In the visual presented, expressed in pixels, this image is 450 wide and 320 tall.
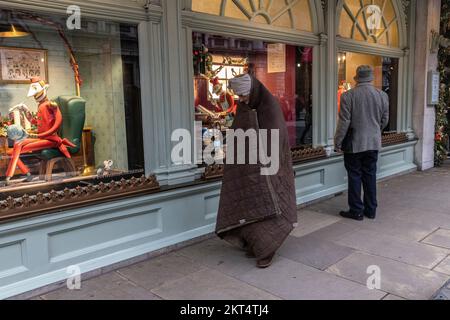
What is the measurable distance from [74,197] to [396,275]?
276cm

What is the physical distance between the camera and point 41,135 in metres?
3.75

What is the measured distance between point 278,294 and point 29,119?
2.52 m

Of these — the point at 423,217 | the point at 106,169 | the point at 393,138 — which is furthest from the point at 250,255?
the point at 393,138

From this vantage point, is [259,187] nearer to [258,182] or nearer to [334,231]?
[258,182]

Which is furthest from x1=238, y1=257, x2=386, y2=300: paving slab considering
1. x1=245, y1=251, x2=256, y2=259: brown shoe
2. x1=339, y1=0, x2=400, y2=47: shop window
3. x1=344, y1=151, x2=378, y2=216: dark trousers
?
x1=339, y1=0, x2=400, y2=47: shop window

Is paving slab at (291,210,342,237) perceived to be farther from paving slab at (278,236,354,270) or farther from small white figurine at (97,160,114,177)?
small white figurine at (97,160,114,177)

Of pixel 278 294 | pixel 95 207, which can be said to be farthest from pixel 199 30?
pixel 278 294

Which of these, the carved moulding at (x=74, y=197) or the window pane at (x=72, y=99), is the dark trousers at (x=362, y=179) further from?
the window pane at (x=72, y=99)

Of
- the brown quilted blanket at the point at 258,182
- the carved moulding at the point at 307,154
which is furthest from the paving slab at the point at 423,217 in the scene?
the brown quilted blanket at the point at 258,182

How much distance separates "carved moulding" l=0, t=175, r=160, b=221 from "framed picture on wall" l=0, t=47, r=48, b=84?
100cm

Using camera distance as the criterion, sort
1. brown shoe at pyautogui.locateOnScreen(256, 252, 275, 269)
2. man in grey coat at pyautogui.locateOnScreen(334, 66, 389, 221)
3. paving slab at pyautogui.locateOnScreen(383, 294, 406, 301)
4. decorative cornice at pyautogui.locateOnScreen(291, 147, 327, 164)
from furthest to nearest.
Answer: decorative cornice at pyautogui.locateOnScreen(291, 147, 327, 164)
man in grey coat at pyautogui.locateOnScreen(334, 66, 389, 221)
brown shoe at pyautogui.locateOnScreen(256, 252, 275, 269)
paving slab at pyautogui.locateOnScreen(383, 294, 406, 301)

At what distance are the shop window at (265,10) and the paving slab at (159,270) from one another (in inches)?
99.1

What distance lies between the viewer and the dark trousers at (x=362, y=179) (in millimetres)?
5188

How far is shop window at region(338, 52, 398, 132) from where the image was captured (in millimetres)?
6484
